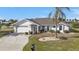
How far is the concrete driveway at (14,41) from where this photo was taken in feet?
21.7

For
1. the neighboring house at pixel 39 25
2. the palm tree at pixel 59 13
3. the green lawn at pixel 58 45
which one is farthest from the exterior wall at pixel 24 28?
the palm tree at pixel 59 13

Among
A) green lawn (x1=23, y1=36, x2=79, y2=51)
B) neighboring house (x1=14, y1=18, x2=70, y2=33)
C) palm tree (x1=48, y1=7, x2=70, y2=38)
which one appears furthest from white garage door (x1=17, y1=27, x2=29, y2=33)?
palm tree (x1=48, y1=7, x2=70, y2=38)

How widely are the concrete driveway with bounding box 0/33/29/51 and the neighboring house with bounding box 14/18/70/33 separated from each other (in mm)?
67

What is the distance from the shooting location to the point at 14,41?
261 inches

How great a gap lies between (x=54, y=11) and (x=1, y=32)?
0.62m

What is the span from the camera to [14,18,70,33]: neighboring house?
661 cm

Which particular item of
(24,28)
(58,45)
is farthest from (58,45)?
(24,28)

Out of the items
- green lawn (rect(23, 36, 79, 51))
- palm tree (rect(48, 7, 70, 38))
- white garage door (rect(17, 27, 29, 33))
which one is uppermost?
palm tree (rect(48, 7, 70, 38))

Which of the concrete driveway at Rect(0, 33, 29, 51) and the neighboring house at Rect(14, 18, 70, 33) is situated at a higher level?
the neighboring house at Rect(14, 18, 70, 33)

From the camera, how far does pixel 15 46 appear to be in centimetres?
664

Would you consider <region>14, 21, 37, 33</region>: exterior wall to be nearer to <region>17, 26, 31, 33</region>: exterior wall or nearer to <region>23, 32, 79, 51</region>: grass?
<region>17, 26, 31, 33</region>: exterior wall

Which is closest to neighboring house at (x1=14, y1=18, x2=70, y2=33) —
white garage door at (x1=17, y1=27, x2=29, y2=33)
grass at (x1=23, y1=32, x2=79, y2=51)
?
white garage door at (x1=17, y1=27, x2=29, y2=33)

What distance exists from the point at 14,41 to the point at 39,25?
0.33 metres

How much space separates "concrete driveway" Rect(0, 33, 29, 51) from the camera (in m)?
6.62
